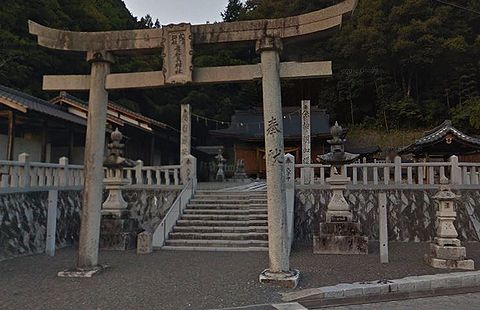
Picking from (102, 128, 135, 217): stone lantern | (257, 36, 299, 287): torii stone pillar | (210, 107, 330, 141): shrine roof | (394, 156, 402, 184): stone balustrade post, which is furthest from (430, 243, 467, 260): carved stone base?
(210, 107, 330, 141): shrine roof

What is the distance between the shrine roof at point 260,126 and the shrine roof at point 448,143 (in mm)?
7644

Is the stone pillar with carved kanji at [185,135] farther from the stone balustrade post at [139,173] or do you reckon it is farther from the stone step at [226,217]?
the stone step at [226,217]

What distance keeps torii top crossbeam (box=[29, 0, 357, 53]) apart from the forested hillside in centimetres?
2298

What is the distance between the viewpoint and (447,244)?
27.3 feet

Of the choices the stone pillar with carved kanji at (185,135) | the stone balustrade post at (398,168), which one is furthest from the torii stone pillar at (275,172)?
the stone pillar with carved kanji at (185,135)

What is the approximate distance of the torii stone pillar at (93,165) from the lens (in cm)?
725

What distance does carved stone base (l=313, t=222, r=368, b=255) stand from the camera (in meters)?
10.1

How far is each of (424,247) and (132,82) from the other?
932 cm

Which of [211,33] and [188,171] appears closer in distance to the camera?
[211,33]

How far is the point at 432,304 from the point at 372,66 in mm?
41111

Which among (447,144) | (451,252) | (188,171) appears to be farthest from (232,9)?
(451,252)

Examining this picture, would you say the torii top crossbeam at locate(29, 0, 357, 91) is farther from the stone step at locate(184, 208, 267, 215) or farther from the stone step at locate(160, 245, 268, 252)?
the stone step at locate(184, 208, 267, 215)

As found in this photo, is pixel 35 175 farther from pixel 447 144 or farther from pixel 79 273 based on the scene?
pixel 447 144

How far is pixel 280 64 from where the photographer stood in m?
7.03
